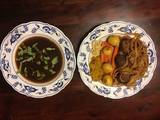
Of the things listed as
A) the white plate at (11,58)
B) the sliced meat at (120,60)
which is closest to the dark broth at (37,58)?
the white plate at (11,58)

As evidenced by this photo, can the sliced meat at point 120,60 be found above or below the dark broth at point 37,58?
below

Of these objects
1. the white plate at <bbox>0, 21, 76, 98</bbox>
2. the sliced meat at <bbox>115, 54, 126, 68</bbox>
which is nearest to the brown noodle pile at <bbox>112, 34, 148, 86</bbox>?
the sliced meat at <bbox>115, 54, 126, 68</bbox>

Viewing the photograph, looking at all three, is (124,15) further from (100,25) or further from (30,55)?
(30,55)

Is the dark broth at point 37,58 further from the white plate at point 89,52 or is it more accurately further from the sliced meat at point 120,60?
the sliced meat at point 120,60

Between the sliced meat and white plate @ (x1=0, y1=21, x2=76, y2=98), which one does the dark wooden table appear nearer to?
white plate @ (x1=0, y1=21, x2=76, y2=98)

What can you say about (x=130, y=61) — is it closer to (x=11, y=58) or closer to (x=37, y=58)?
(x=37, y=58)
